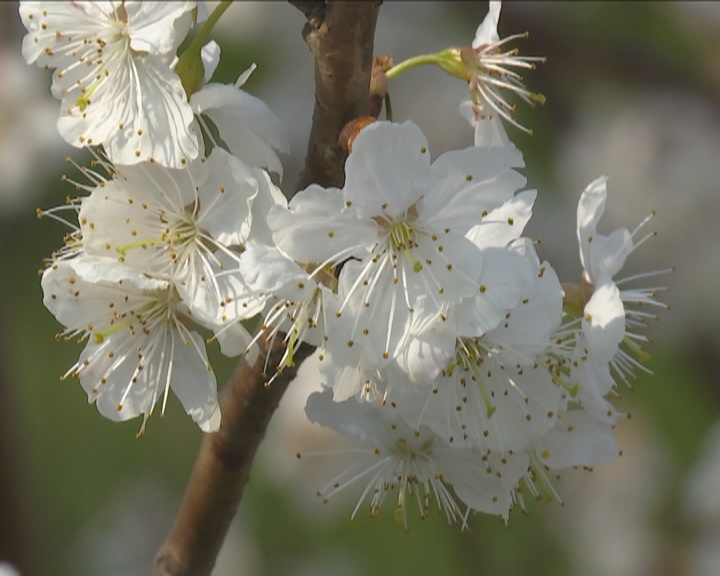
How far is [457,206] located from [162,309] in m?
0.31

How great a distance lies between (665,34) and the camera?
330 centimetres

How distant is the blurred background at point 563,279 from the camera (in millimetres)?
2586

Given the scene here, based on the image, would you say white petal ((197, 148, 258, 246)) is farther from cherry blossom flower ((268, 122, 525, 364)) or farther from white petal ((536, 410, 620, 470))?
white petal ((536, 410, 620, 470))

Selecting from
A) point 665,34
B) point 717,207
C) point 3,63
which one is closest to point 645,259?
point 717,207

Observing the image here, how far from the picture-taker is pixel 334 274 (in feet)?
3.05

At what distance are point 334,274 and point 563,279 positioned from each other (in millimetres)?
1706

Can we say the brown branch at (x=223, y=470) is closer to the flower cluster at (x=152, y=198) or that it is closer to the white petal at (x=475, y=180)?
the flower cluster at (x=152, y=198)

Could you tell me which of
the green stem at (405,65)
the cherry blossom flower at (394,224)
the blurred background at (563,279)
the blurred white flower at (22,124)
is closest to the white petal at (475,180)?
the cherry blossom flower at (394,224)

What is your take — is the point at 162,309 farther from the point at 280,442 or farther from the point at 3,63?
the point at 3,63

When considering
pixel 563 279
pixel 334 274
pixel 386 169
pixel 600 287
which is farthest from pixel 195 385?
pixel 563 279

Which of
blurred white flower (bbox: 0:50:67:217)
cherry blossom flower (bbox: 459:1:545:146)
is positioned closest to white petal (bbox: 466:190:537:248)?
cherry blossom flower (bbox: 459:1:545:146)

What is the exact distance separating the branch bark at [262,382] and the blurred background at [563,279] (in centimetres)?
124

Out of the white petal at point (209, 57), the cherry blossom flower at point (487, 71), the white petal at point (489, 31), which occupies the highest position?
the white petal at point (209, 57)

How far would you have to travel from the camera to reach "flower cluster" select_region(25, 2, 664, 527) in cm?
86
